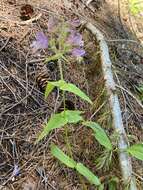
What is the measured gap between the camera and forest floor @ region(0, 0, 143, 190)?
6.49ft

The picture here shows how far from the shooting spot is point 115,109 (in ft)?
7.23

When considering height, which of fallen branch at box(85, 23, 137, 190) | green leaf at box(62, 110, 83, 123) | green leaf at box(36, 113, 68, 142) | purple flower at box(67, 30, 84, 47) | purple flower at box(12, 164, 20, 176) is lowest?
purple flower at box(12, 164, 20, 176)

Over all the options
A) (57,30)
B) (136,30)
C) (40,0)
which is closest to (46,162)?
(57,30)

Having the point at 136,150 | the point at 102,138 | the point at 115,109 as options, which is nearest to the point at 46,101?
the point at 115,109

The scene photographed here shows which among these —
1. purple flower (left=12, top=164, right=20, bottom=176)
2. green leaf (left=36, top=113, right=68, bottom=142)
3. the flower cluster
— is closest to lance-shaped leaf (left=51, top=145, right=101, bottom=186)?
green leaf (left=36, top=113, right=68, bottom=142)

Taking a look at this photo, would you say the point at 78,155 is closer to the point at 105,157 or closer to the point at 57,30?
the point at 105,157

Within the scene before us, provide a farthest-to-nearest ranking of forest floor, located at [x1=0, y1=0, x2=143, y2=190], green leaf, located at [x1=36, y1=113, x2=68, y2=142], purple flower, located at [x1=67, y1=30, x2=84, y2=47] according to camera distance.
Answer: forest floor, located at [x1=0, y1=0, x2=143, y2=190], purple flower, located at [x1=67, y1=30, x2=84, y2=47], green leaf, located at [x1=36, y1=113, x2=68, y2=142]

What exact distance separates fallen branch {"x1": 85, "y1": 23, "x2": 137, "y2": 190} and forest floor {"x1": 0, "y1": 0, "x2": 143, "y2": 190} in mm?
42

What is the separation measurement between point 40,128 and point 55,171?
0.25m

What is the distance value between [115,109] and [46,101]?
1.23ft

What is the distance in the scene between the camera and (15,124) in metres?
2.10

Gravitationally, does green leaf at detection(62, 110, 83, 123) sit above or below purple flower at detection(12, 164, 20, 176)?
above

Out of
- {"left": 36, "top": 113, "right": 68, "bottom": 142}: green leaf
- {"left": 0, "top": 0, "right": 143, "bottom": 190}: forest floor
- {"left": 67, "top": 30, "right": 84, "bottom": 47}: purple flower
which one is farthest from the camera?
{"left": 0, "top": 0, "right": 143, "bottom": 190}: forest floor

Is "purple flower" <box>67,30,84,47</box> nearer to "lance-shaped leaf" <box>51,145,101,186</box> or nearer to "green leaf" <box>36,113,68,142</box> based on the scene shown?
"green leaf" <box>36,113,68,142</box>
